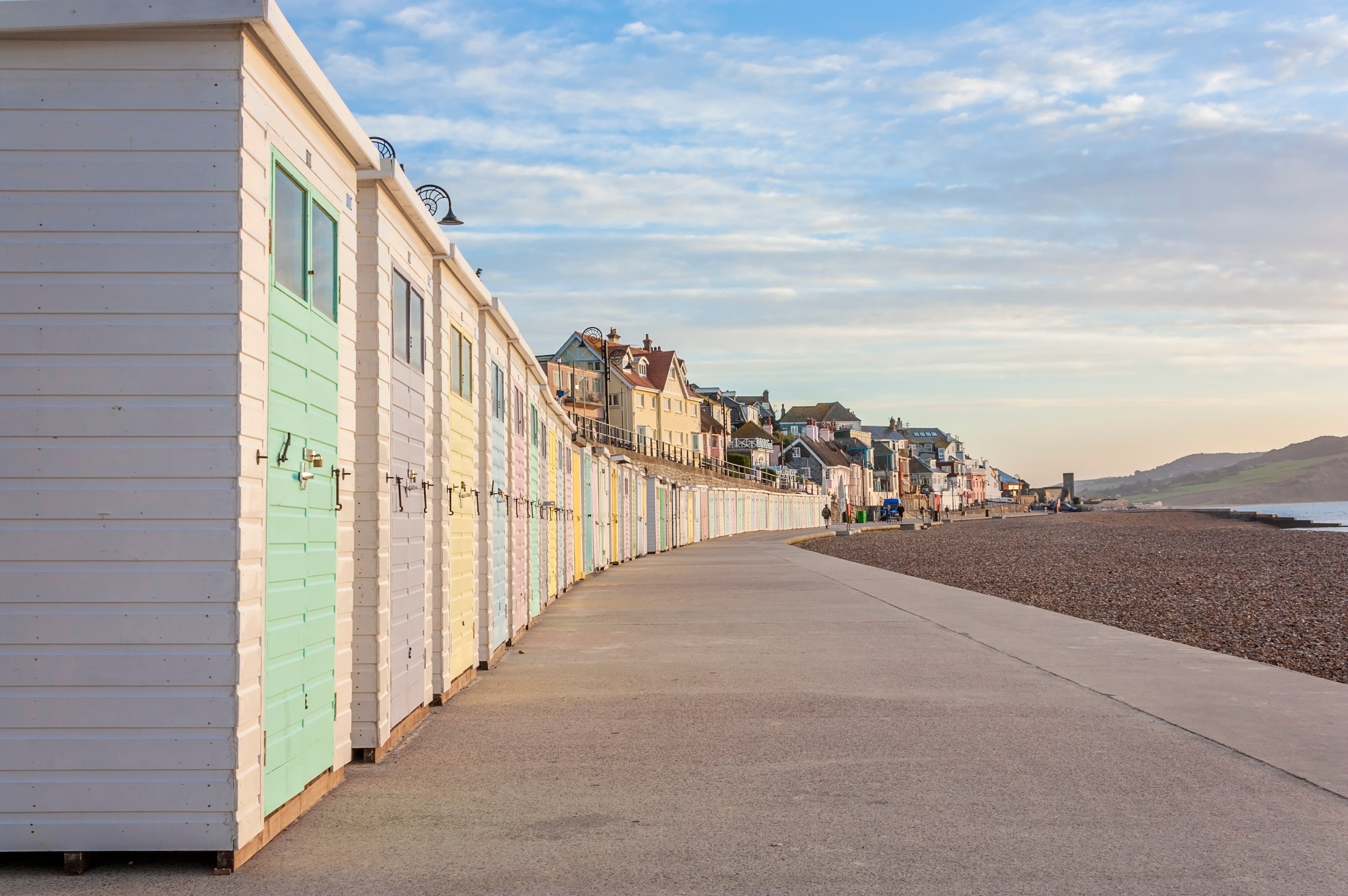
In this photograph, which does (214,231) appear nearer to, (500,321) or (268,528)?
(268,528)

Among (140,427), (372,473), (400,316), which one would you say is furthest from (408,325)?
(140,427)

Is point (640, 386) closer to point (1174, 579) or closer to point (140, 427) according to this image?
point (1174, 579)

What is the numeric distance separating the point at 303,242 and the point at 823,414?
15743cm

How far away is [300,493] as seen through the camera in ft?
18.4

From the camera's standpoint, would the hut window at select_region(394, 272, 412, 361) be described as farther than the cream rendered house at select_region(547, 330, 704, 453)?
No

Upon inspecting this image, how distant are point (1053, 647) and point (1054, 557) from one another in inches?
957

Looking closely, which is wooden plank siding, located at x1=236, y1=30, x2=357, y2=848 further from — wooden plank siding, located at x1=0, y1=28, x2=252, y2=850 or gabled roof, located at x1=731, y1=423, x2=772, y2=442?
gabled roof, located at x1=731, y1=423, x2=772, y2=442

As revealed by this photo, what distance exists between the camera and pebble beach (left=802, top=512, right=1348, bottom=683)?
14.9 meters

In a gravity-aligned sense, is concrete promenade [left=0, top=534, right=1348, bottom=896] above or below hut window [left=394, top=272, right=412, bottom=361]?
below

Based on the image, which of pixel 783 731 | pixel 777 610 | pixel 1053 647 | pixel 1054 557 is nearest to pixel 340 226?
pixel 783 731

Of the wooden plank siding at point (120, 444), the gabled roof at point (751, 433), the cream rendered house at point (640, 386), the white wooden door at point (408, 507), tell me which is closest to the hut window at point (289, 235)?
the wooden plank siding at point (120, 444)

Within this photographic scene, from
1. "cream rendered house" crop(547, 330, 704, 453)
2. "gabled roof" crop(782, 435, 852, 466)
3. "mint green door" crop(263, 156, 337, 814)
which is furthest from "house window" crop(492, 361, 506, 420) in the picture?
"gabled roof" crop(782, 435, 852, 466)

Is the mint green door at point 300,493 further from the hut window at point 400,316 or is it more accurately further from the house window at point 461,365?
the house window at point 461,365

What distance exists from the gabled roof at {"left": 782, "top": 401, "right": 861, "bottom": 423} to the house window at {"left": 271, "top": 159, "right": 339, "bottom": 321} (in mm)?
151656
